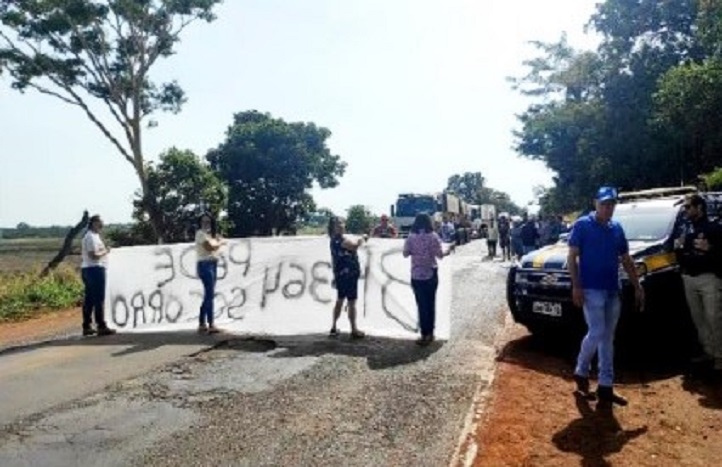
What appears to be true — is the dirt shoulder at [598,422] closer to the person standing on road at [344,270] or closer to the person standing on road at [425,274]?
the person standing on road at [425,274]

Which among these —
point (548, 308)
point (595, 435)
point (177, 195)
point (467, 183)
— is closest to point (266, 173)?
point (177, 195)

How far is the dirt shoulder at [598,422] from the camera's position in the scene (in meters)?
4.94

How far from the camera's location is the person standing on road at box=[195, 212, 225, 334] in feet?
32.2

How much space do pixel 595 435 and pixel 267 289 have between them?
20.0 feet

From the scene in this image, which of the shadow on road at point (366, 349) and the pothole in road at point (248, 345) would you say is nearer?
the shadow on road at point (366, 349)

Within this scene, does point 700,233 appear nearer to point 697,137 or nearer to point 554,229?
point 554,229

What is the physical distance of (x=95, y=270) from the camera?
10.2 meters

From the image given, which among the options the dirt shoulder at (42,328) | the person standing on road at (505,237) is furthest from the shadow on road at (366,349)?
the person standing on road at (505,237)

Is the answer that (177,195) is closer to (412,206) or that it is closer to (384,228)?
(412,206)

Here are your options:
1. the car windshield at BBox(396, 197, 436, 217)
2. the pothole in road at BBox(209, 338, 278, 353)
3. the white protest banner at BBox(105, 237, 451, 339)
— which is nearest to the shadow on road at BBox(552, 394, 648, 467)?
the white protest banner at BBox(105, 237, 451, 339)

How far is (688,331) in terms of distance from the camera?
877 centimetres

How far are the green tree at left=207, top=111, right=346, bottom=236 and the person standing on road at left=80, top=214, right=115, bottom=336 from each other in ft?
117

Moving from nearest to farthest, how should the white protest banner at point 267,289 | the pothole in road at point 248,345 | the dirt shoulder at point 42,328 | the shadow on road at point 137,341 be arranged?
the pothole in road at point 248,345 < the shadow on road at point 137,341 < the white protest banner at point 267,289 < the dirt shoulder at point 42,328

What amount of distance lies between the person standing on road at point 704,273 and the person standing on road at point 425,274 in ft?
10.1
